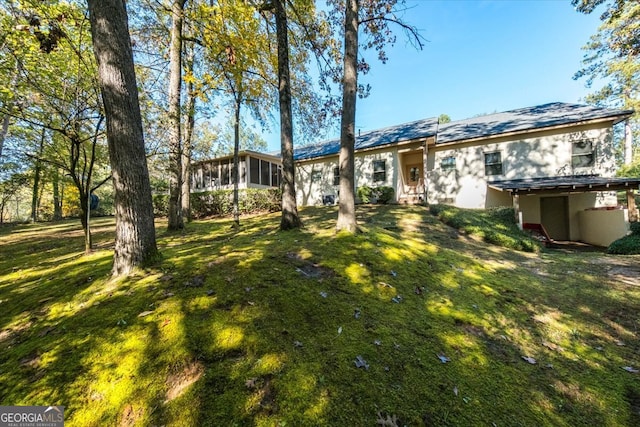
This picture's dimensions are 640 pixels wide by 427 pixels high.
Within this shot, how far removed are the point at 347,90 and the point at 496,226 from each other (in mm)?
8450

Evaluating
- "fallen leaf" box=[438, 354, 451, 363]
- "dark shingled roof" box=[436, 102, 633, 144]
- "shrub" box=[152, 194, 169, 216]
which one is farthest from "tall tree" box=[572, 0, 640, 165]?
"shrub" box=[152, 194, 169, 216]

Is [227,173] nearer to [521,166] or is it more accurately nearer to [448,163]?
[448,163]

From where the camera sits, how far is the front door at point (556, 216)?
41.8ft

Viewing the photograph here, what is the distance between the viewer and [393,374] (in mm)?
2207

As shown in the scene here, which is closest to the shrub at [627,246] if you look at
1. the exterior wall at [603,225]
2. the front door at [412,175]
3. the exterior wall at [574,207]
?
the exterior wall at [603,225]

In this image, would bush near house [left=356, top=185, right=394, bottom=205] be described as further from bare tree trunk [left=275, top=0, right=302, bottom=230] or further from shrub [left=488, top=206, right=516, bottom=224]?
bare tree trunk [left=275, top=0, right=302, bottom=230]

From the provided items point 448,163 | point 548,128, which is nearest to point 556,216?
point 548,128

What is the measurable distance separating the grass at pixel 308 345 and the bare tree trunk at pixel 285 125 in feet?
6.92

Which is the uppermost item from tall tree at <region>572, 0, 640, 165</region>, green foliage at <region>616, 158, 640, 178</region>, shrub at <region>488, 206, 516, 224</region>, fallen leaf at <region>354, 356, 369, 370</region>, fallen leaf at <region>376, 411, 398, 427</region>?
tall tree at <region>572, 0, 640, 165</region>

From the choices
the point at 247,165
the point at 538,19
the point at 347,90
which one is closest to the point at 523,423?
the point at 347,90

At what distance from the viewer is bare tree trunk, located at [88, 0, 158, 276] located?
333 cm

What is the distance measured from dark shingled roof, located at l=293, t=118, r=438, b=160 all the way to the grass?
12.2 metres

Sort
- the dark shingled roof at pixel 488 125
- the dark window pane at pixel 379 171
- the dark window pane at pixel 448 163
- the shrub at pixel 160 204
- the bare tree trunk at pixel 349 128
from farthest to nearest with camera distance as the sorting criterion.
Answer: the shrub at pixel 160 204
the dark window pane at pixel 379 171
the dark window pane at pixel 448 163
the dark shingled roof at pixel 488 125
the bare tree trunk at pixel 349 128

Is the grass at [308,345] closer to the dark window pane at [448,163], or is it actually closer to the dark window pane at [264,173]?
the dark window pane at [448,163]
